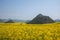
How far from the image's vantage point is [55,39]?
12992 mm

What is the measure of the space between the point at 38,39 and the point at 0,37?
3616 mm

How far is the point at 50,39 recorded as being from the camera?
12.8 m

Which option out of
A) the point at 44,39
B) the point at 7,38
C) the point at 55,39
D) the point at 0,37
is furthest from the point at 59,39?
the point at 0,37

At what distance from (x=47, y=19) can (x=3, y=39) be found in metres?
74.9

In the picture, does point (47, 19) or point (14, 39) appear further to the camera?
point (47, 19)

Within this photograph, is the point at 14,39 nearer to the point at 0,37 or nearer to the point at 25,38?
the point at 25,38

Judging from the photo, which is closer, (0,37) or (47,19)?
(0,37)

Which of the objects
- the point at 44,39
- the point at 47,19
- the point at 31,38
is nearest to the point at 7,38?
the point at 31,38

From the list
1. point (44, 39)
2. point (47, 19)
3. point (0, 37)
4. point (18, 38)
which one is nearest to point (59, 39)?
point (44, 39)

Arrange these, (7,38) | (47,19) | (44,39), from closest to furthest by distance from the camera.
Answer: (44,39), (7,38), (47,19)

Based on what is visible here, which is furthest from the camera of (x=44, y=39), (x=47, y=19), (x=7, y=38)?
(x=47, y=19)

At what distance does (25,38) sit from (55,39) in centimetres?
246

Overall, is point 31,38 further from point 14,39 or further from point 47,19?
point 47,19

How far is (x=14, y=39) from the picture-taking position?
12688 millimetres
